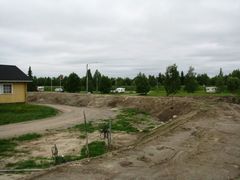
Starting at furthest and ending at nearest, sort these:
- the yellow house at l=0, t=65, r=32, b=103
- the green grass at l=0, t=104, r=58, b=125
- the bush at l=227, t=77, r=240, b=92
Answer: the bush at l=227, t=77, r=240, b=92
the yellow house at l=0, t=65, r=32, b=103
the green grass at l=0, t=104, r=58, b=125

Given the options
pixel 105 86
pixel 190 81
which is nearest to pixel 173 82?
pixel 190 81

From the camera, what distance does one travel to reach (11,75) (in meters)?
35.2

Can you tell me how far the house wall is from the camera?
33.8 metres

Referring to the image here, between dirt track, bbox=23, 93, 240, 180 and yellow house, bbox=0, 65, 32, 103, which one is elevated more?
yellow house, bbox=0, 65, 32, 103

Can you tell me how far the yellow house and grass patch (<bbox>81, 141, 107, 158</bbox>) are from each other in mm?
20378

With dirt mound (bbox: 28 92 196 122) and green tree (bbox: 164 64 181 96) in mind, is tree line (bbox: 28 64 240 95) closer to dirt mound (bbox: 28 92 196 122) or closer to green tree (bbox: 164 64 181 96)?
green tree (bbox: 164 64 181 96)

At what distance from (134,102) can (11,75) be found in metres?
13.4

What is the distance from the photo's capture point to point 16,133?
19.1 meters

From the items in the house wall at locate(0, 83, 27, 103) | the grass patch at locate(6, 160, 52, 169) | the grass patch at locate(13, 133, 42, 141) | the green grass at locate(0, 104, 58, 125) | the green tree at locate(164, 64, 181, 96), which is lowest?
the grass patch at locate(6, 160, 52, 169)

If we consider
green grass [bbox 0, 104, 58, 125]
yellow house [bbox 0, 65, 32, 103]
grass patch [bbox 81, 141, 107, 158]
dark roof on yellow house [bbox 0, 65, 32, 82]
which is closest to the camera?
grass patch [bbox 81, 141, 107, 158]

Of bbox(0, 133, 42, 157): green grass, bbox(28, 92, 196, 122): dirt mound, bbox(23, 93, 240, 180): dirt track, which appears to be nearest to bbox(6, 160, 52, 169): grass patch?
bbox(23, 93, 240, 180): dirt track

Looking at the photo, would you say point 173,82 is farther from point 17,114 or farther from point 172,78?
point 17,114

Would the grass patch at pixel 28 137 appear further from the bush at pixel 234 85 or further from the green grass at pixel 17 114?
the bush at pixel 234 85

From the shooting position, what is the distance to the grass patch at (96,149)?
13305 millimetres
